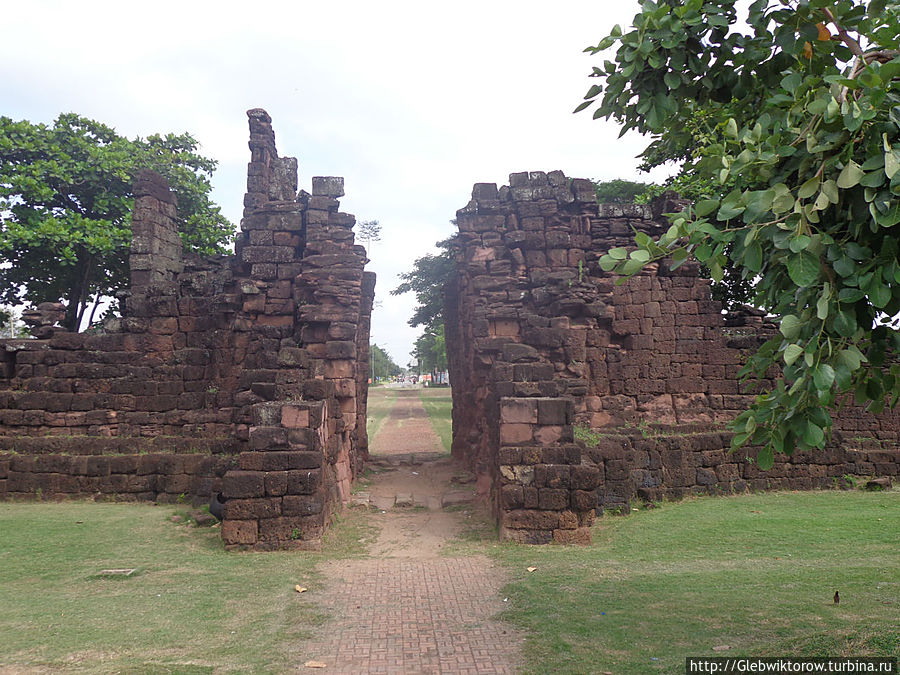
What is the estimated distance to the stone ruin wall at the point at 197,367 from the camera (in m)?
11.0

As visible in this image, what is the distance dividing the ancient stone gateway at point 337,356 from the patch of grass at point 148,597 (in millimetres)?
1752

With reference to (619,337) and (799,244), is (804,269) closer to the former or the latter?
(799,244)

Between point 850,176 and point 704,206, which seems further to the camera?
point 704,206

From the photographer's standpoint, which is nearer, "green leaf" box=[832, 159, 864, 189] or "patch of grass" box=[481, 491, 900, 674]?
"green leaf" box=[832, 159, 864, 189]

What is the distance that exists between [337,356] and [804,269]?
9086mm

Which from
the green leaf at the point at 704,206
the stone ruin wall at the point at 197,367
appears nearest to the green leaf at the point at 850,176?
the green leaf at the point at 704,206

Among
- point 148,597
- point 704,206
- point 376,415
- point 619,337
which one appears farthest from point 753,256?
point 376,415

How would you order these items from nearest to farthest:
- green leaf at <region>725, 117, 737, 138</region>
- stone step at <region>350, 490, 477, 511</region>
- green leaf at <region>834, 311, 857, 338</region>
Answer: green leaf at <region>834, 311, 857, 338</region> < green leaf at <region>725, 117, 737, 138</region> < stone step at <region>350, 490, 477, 511</region>

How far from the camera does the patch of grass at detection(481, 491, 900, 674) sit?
4.65m

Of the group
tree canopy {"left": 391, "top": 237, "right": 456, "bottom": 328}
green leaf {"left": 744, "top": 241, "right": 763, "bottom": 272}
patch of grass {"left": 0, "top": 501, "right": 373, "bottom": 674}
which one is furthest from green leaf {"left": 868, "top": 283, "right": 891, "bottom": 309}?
tree canopy {"left": 391, "top": 237, "right": 456, "bottom": 328}

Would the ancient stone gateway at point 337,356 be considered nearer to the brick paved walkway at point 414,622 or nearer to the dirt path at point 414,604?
the dirt path at point 414,604

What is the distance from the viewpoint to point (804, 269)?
112 inches

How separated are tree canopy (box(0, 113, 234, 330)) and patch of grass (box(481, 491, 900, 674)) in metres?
15.9

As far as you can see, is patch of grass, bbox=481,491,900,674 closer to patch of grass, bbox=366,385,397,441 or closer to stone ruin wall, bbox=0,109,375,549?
stone ruin wall, bbox=0,109,375,549
